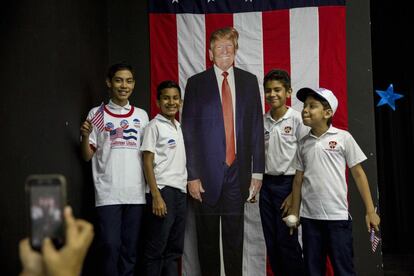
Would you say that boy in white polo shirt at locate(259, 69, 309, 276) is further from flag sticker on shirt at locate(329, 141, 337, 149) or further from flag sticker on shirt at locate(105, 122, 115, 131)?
flag sticker on shirt at locate(105, 122, 115, 131)

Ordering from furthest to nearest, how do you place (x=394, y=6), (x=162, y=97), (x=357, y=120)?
(x=394, y=6) < (x=357, y=120) < (x=162, y=97)

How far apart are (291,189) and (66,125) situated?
4.53 ft

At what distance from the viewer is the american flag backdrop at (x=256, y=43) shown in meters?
3.34

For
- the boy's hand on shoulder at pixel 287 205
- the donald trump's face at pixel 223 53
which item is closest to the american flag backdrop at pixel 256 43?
the donald trump's face at pixel 223 53

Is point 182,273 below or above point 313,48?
below

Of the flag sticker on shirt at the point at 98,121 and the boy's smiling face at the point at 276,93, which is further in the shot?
the boy's smiling face at the point at 276,93

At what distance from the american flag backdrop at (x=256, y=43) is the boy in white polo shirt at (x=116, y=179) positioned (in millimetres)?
670

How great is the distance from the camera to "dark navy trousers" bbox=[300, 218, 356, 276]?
2508 millimetres

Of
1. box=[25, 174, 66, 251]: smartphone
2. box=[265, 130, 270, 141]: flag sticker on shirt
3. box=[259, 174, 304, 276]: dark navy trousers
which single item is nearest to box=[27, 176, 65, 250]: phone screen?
box=[25, 174, 66, 251]: smartphone

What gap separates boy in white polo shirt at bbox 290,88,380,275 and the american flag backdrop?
65 cm

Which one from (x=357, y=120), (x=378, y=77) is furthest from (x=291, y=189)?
(x=378, y=77)

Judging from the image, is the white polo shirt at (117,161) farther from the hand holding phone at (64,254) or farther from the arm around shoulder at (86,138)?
the hand holding phone at (64,254)

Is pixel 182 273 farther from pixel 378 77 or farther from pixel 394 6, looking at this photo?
pixel 394 6

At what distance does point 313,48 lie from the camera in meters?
3.37
